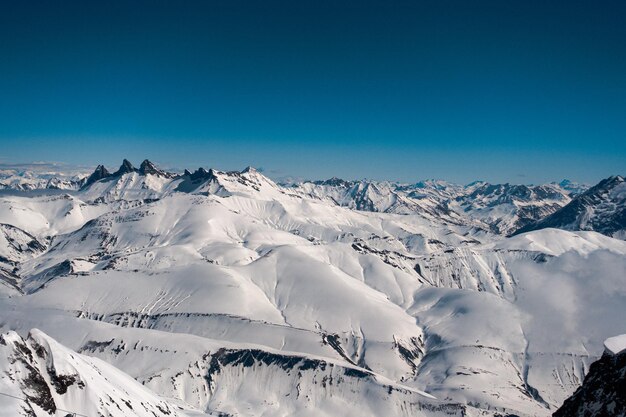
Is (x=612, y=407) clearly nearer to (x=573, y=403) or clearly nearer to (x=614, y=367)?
(x=614, y=367)

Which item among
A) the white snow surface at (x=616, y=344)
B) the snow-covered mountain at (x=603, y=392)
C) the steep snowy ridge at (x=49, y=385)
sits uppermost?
the white snow surface at (x=616, y=344)

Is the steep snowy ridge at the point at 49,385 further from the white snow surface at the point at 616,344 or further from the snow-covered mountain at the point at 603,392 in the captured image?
the white snow surface at the point at 616,344

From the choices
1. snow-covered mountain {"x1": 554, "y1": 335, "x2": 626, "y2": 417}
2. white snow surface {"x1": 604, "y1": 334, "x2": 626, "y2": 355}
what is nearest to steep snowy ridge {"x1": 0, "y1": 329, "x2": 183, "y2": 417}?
snow-covered mountain {"x1": 554, "y1": 335, "x2": 626, "y2": 417}

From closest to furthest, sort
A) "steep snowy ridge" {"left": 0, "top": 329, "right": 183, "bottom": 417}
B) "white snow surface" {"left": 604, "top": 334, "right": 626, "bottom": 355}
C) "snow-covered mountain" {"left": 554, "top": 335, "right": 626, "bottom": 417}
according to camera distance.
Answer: "snow-covered mountain" {"left": 554, "top": 335, "right": 626, "bottom": 417} → "white snow surface" {"left": 604, "top": 334, "right": 626, "bottom": 355} → "steep snowy ridge" {"left": 0, "top": 329, "right": 183, "bottom": 417}

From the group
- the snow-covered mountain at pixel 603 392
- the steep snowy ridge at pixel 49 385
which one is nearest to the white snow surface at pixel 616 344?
the snow-covered mountain at pixel 603 392

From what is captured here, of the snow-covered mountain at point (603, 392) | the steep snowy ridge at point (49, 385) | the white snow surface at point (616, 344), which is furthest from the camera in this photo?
the steep snowy ridge at point (49, 385)

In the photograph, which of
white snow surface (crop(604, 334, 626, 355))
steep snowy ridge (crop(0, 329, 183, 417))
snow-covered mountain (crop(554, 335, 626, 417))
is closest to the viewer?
snow-covered mountain (crop(554, 335, 626, 417))

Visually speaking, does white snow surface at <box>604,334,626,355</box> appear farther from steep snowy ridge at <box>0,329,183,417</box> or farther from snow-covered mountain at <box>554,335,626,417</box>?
steep snowy ridge at <box>0,329,183,417</box>

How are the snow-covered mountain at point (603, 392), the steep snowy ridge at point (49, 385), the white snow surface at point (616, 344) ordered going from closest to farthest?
the snow-covered mountain at point (603, 392)
the white snow surface at point (616, 344)
the steep snowy ridge at point (49, 385)

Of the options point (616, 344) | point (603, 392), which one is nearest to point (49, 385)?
point (603, 392)

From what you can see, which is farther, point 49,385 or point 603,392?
point 49,385

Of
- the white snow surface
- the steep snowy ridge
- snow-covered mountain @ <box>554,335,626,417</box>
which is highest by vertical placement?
the white snow surface

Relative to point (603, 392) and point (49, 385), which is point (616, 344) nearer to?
point (603, 392)

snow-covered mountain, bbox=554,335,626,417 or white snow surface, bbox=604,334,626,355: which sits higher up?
white snow surface, bbox=604,334,626,355
